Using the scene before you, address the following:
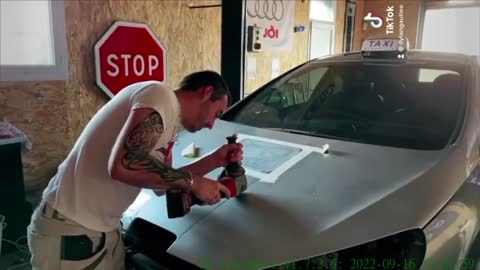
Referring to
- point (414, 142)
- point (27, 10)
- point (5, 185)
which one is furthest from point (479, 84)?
point (27, 10)

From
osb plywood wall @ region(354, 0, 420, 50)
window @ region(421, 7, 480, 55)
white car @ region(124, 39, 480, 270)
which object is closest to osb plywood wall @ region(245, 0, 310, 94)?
osb plywood wall @ region(354, 0, 420, 50)

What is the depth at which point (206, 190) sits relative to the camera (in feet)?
3.96

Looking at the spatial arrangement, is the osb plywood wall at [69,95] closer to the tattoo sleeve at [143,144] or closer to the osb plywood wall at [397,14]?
the tattoo sleeve at [143,144]

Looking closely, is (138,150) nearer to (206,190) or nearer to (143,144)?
(143,144)

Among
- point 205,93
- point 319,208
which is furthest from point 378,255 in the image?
point 205,93

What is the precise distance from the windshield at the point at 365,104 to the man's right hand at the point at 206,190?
30.9 inches

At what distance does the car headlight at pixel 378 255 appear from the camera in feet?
3.82

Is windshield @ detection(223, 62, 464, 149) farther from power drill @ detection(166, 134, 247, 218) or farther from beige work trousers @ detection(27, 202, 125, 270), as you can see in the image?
beige work trousers @ detection(27, 202, 125, 270)

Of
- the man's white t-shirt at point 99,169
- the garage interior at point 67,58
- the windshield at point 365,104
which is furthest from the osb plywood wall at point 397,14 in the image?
the man's white t-shirt at point 99,169

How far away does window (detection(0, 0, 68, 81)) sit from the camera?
2.78 meters

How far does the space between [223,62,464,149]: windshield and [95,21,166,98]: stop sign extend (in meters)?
1.59

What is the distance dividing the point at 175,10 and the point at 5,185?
2.30 metres

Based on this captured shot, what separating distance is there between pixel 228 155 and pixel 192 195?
0.26m

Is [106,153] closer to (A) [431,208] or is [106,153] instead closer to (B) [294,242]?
(B) [294,242]
